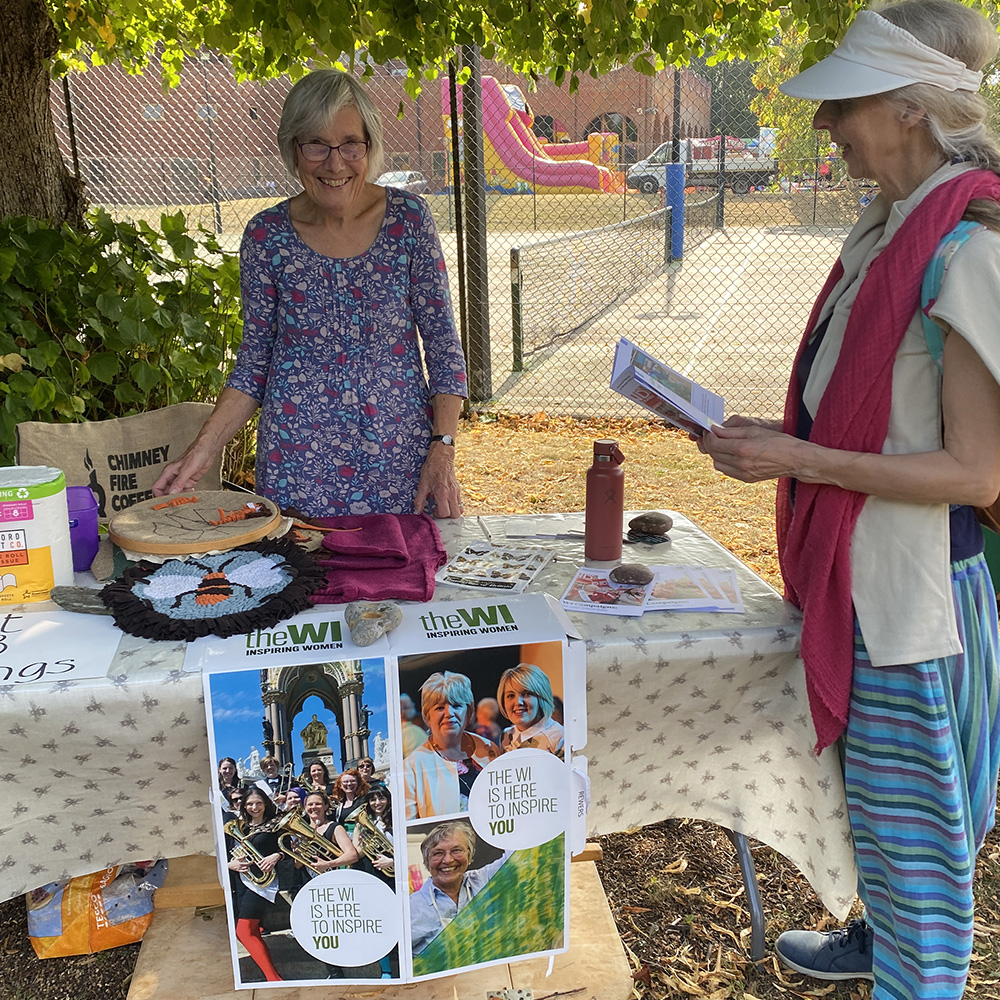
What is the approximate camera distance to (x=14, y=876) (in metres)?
1.76

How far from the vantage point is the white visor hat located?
150 centimetres

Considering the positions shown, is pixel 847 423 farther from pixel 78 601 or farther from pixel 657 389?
pixel 78 601

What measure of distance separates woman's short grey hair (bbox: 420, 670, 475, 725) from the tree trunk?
303cm

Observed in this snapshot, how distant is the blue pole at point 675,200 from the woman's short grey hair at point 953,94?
23.2 ft

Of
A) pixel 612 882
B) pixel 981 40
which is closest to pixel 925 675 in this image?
pixel 981 40

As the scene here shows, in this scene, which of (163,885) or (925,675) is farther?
(163,885)

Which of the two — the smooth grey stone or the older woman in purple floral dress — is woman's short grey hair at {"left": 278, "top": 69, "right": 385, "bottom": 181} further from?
the smooth grey stone

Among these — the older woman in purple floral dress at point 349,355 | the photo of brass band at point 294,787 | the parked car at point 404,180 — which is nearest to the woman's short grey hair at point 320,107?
the older woman in purple floral dress at point 349,355

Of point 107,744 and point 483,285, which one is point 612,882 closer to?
point 107,744

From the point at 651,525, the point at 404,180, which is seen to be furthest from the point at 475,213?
the point at 404,180

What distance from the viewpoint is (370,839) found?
165 cm

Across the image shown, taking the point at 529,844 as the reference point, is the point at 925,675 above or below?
above

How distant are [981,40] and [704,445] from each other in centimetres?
78

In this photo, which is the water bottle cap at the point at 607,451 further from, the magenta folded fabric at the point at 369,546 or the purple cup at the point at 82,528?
the purple cup at the point at 82,528
